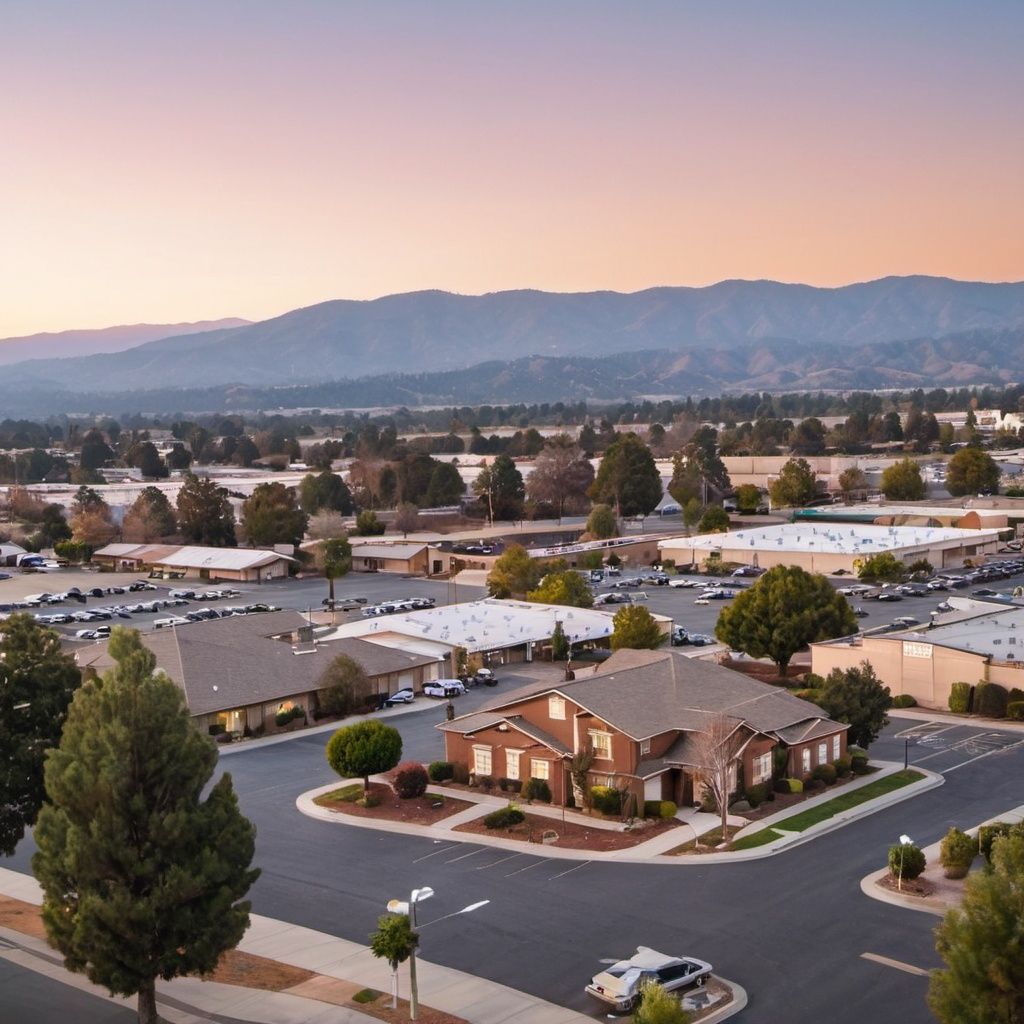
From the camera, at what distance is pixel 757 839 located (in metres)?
29.9

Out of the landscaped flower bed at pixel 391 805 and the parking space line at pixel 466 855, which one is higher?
the parking space line at pixel 466 855

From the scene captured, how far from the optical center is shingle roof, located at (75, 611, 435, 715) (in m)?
42.7

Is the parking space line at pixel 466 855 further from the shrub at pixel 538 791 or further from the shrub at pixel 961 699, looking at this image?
the shrub at pixel 961 699

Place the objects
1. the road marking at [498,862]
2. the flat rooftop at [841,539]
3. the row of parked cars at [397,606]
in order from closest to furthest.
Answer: the road marking at [498,862]
the row of parked cars at [397,606]
the flat rooftop at [841,539]

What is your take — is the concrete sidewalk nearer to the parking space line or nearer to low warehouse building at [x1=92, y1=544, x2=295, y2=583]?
the parking space line

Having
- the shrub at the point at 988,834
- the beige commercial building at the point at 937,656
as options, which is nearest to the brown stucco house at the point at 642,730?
the shrub at the point at 988,834

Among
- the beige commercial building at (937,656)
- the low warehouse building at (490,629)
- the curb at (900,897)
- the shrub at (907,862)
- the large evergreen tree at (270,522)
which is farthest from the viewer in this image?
the large evergreen tree at (270,522)

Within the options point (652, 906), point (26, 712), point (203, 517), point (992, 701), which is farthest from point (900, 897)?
point (203, 517)

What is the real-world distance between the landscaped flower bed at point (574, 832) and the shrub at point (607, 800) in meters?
0.70

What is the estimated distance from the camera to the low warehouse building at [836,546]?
7706cm

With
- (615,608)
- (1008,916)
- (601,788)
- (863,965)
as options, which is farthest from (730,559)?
(1008,916)

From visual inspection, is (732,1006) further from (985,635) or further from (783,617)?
(985,635)

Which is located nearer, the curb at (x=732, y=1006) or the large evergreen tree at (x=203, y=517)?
the curb at (x=732, y=1006)

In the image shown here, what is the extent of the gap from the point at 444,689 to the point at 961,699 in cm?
1712
